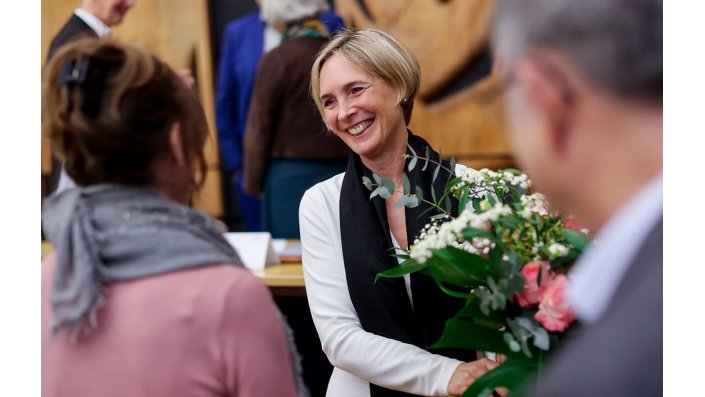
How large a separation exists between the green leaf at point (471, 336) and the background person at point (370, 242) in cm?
27

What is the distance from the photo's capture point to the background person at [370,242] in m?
1.72

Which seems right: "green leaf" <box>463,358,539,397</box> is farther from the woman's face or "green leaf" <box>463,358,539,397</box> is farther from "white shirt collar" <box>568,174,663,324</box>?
the woman's face

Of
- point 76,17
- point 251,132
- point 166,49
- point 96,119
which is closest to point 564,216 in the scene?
point 96,119

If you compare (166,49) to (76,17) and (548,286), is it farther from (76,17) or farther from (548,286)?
(548,286)

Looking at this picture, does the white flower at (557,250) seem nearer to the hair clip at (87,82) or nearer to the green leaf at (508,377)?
the green leaf at (508,377)

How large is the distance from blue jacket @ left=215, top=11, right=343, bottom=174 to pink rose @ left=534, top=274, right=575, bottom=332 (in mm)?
3047

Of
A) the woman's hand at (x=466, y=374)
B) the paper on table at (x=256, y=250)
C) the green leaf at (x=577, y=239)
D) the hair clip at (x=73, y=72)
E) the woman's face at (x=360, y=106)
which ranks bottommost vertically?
the paper on table at (x=256, y=250)

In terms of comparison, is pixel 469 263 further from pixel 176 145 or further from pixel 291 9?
Answer: pixel 291 9

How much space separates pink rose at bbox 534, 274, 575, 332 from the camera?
48.4 inches

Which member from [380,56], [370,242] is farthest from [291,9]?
[370,242]

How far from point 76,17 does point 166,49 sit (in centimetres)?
199

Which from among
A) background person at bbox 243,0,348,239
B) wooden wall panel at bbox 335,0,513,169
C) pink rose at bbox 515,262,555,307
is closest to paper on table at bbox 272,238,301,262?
background person at bbox 243,0,348,239

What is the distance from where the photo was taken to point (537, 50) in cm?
77

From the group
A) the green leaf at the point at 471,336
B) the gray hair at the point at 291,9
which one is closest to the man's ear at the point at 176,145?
the green leaf at the point at 471,336
